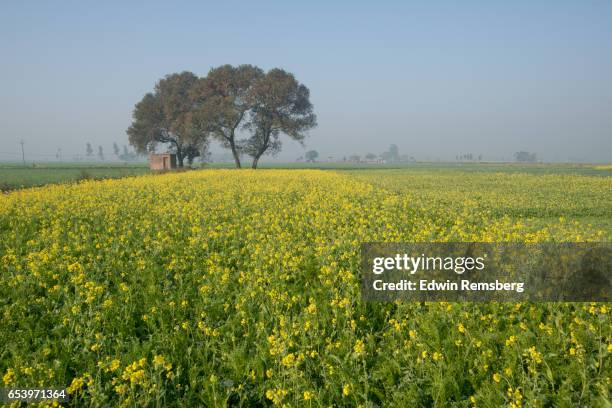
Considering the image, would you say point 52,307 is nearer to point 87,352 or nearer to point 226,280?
point 87,352

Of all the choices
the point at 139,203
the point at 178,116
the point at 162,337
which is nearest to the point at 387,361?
the point at 162,337

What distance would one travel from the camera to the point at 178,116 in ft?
197

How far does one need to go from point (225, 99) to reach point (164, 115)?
1610 cm

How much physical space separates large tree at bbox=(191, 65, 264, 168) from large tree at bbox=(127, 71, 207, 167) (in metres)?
4.44

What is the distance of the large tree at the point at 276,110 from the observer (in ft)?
186

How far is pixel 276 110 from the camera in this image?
57.8 m

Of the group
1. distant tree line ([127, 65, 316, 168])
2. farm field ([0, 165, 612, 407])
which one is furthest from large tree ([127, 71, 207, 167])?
farm field ([0, 165, 612, 407])

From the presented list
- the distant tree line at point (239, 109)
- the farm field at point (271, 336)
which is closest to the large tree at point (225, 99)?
the distant tree line at point (239, 109)

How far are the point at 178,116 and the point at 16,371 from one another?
200ft

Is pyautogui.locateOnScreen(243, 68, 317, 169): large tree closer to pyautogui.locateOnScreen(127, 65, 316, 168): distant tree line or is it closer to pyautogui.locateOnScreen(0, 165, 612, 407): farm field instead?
pyautogui.locateOnScreen(127, 65, 316, 168): distant tree line
